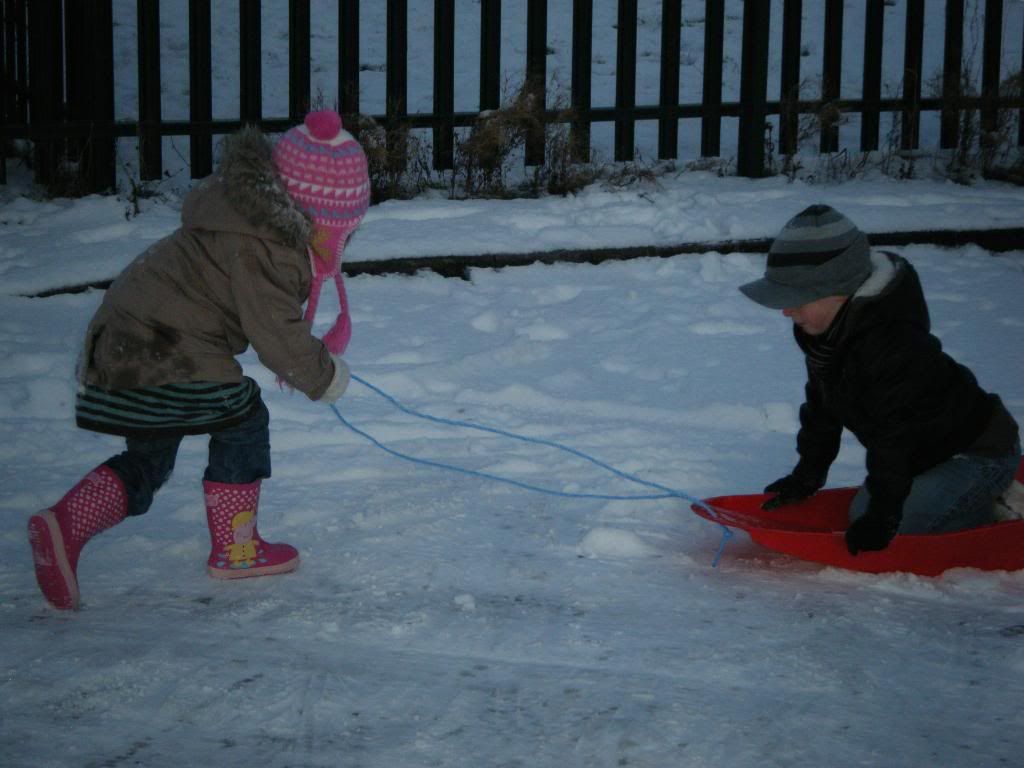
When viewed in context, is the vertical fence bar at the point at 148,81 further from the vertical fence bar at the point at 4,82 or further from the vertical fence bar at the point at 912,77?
the vertical fence bar at the point at 912,77

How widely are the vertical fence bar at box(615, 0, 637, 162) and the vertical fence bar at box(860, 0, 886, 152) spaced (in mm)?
1357

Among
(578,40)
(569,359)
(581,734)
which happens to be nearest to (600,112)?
(578,40)

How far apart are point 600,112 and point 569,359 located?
2568 millimetres

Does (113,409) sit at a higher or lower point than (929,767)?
higher

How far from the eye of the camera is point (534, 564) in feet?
9.28

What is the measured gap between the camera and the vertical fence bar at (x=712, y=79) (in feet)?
22.1

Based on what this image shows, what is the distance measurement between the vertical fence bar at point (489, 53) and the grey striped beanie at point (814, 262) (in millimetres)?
4063

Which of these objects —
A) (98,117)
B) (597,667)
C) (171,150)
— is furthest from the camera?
(171,150)

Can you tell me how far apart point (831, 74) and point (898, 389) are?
4752 mm

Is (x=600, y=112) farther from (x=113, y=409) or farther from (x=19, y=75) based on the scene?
(x=113, y=409)

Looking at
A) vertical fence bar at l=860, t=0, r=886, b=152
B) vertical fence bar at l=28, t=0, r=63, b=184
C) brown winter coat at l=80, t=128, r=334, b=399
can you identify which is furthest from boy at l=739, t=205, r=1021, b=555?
vertical fence bar at l=28, t=0, r=63, b=184

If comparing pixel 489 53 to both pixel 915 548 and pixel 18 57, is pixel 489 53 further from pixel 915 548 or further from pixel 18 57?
pixel 915 548

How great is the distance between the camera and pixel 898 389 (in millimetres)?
2664

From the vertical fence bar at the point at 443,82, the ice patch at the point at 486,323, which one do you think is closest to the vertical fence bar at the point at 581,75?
the vertical fence bar at the point at 443,82
